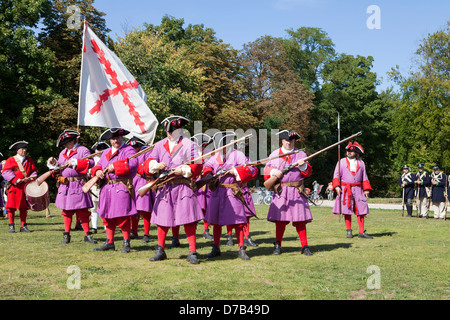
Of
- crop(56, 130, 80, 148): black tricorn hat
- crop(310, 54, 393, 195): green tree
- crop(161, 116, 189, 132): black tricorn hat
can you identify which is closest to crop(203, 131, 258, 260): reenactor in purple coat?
crop(161, 116, 189, 132): black tricorn hat

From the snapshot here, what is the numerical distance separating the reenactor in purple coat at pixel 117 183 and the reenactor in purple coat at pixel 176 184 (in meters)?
0.98

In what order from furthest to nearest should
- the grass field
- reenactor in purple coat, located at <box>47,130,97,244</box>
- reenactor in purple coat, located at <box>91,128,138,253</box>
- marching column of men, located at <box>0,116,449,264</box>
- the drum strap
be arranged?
the drum strap < reenactor in purple coat, located at <box>47,130,97,244</box> < reenactor in purple coat, located at <box>91,128,138,253</box> < marching column of men, located at <box>0,116,449,264</box> < the grass field

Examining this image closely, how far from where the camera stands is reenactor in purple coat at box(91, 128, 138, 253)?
28.6 ft

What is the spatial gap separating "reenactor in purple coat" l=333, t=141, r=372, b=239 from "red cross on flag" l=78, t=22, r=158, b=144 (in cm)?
499

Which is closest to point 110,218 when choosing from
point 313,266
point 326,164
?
point 313,266

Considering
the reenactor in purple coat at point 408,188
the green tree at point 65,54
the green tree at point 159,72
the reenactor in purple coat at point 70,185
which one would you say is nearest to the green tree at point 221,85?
the green tree at point 159,72

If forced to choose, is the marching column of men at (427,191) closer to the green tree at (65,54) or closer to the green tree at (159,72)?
the green tree at (159,72)

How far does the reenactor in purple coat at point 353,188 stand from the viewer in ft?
38.3

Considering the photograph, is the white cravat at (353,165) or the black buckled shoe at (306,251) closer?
the black buckled shoe at (306,251)

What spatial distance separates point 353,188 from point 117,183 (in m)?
6.13

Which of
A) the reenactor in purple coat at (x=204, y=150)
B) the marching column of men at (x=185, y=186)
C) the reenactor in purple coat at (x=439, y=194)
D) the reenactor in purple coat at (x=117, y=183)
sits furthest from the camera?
the reenactor in purple coat at (x=439, y=194)

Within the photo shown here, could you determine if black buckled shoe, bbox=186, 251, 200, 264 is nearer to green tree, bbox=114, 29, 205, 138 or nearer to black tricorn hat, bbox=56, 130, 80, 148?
black tricorn hat, bbox=56, 130, 80, 148

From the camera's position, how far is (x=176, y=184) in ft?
26.0

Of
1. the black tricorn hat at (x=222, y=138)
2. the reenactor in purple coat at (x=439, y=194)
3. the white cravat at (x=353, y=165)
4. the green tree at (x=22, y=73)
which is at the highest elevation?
Result: the green tree at (x=22, y=73)
